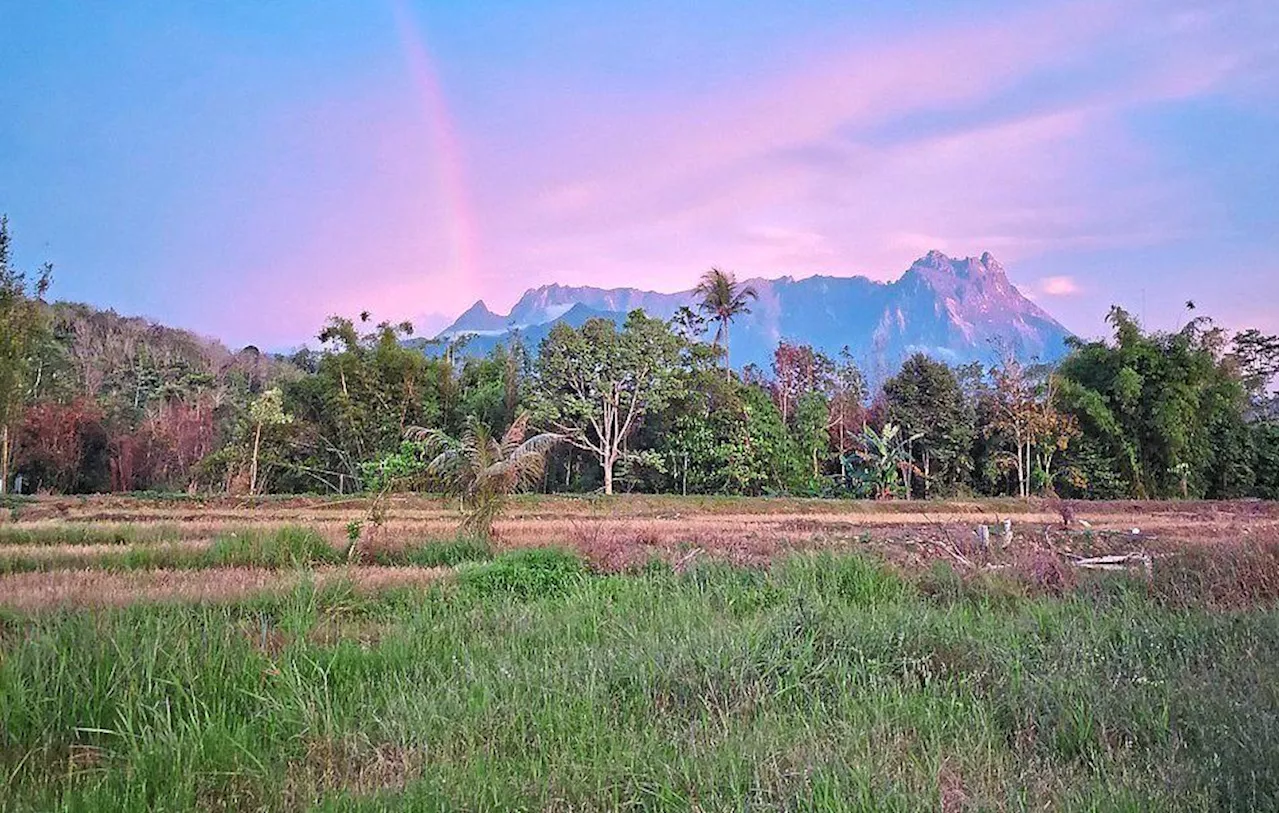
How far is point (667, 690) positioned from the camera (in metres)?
4.76

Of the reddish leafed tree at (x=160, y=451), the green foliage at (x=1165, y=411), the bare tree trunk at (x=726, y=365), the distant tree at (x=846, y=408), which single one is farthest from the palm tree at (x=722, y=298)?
the reddish leafed tree at (x=160, y=451)

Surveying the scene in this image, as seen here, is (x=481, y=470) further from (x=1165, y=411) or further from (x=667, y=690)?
(x=1165, y=411)

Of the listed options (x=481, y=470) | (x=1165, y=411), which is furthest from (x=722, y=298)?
(x=481, y=470)

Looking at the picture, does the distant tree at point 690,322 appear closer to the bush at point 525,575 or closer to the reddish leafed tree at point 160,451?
the reddish leafed tree at point 160,451

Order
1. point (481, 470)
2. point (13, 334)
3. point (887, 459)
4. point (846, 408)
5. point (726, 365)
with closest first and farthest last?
point (481, 470) → point (13, 334) → point (887, 459) → point (726, 365) → point (846, 408)

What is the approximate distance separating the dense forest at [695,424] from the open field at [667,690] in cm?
2355

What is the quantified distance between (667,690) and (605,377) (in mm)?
28253

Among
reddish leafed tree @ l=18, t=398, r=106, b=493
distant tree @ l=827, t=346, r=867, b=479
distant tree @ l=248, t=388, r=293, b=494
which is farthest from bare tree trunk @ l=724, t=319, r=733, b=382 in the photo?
reddish leafed tree @ l=18, t=398, r=106, b=493

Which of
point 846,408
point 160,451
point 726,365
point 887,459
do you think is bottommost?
point 887,459

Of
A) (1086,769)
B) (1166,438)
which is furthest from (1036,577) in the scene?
(1166,438)

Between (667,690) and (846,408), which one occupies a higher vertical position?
(846,408)

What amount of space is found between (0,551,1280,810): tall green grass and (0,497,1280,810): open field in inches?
0.7

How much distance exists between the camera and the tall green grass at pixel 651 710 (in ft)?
11.3

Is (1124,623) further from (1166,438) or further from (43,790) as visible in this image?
(1166,438)
